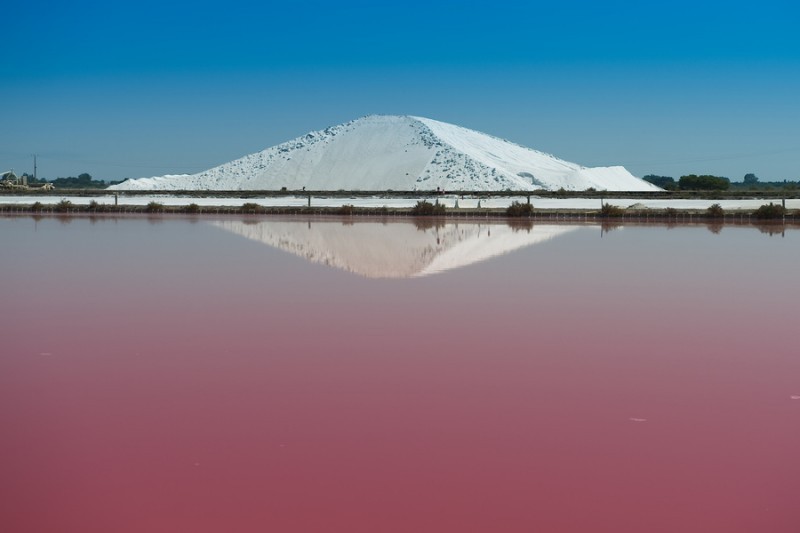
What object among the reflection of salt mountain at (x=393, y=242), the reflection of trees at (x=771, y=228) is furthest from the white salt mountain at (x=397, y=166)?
the reflection of salt mountain at (x=393, y=242)

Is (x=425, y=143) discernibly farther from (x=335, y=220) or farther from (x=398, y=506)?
(x=398, y=506)

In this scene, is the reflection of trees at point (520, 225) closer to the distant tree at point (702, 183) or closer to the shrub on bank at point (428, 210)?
the shrub on bank at point (428, 210)

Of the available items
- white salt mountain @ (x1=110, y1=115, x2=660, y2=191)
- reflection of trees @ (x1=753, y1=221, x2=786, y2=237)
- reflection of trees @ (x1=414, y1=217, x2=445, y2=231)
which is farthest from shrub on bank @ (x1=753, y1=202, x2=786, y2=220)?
white salt mountain @ (x1=110, y1=115, x2=660, y2=191)

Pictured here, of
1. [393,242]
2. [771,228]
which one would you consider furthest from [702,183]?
[393,242]

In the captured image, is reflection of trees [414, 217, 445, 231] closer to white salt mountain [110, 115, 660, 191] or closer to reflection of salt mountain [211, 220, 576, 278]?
reflection of salt mountain [211, 220, 576, 278]

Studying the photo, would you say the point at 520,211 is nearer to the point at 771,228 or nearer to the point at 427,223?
the point at 427,223

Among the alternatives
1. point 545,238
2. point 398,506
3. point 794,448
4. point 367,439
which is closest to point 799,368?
point 794,448
